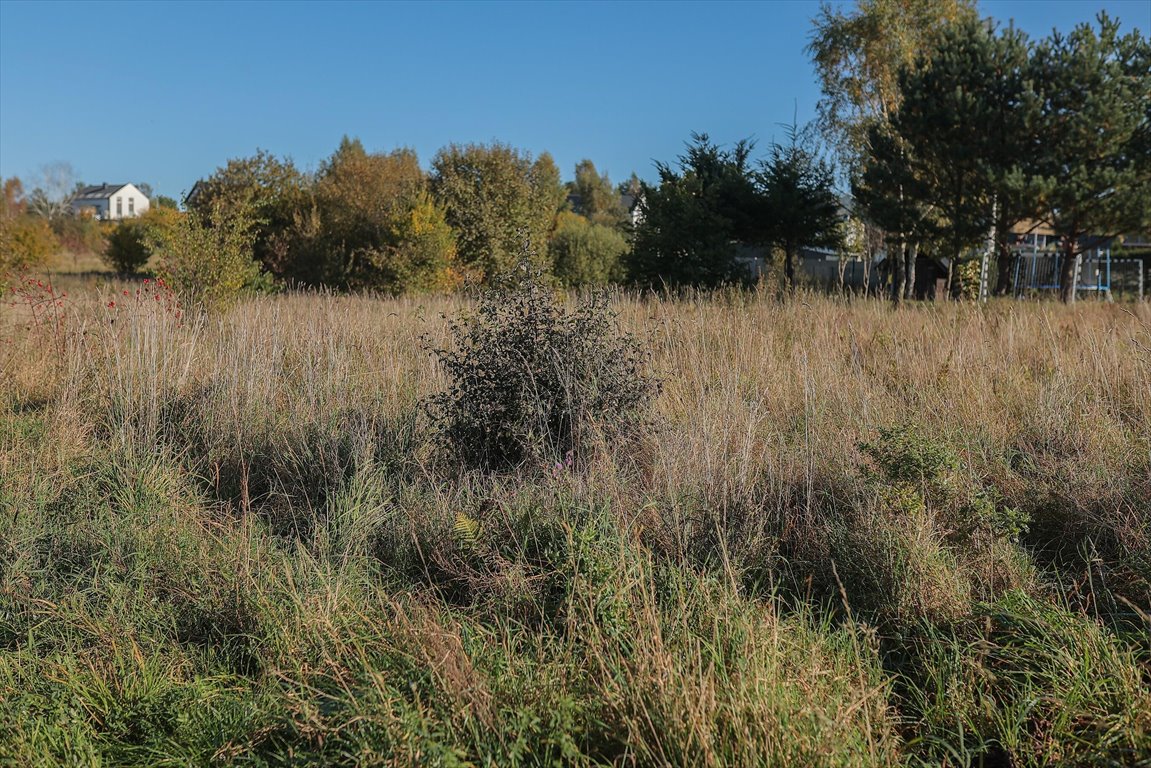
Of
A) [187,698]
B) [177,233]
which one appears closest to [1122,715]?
[187,698]

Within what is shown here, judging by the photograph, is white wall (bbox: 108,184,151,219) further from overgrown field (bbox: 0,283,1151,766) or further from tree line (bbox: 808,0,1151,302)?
overgrown field (bbox: 0,283,1151,766)

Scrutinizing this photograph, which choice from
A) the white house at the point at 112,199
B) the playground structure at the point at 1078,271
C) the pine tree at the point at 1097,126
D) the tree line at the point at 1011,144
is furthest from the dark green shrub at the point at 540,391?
the white house at the point at 112,199

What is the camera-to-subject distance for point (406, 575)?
→ 3975 millimetres

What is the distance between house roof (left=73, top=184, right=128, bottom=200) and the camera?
11233 centimetres

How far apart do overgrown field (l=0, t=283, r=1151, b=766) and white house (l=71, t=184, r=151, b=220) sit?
4632 inches

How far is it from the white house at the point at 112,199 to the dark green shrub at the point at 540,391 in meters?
118

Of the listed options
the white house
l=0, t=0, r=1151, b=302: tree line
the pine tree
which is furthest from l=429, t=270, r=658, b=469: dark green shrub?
the white house

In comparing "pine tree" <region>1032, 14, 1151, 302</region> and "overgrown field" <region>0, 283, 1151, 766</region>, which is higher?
"pine tree" <region>1032, 14, 1151, 302</region>

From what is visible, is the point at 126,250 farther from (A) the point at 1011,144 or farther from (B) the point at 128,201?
(B) the point at 128,201

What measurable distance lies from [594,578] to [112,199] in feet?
414

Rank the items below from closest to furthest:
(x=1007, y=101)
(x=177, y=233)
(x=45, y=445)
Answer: (x=45, y=445) < (x=177, y=233) < (x=1007, y=101)

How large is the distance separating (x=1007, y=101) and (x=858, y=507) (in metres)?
16.4

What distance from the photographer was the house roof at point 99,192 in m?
112

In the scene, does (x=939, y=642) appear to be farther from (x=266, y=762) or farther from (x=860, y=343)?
(x=860, y=343)
